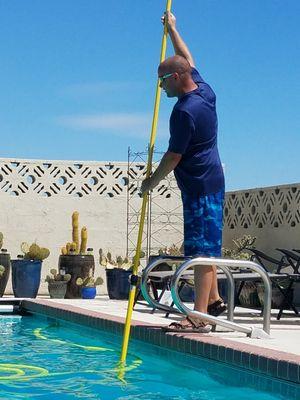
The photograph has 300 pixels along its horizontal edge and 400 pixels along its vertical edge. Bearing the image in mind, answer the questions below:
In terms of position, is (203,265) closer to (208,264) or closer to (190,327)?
(208,264)

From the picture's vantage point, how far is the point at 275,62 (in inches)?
475

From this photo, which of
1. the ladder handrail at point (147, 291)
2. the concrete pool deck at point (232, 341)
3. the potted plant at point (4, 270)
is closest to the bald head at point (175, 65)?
the ladder handrail at point (147, 291)

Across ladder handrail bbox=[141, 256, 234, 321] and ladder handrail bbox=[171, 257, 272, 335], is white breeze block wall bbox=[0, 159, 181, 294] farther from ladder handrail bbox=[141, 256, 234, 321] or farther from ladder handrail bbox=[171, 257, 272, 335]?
ladder handrail bbox=[171, 257, 272, 335]

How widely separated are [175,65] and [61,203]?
814 cm

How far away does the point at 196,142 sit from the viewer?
5469 mm

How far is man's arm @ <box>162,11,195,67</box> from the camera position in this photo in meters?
5.50

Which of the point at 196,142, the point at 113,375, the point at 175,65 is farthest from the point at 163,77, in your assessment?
the point at 113,375

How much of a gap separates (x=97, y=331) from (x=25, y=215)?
633cm

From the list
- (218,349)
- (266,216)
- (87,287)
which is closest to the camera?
(218,349)

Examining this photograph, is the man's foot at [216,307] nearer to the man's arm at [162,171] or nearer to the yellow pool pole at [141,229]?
the yellow pool pole at [141,229]

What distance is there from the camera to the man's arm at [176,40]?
5496 mm

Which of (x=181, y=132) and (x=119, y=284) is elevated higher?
(x=181, y=132)

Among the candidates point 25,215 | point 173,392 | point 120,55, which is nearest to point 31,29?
point 120,55

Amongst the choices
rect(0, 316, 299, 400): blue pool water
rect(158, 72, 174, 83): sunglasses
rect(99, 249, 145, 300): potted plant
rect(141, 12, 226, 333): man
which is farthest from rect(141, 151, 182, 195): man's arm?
rect(99, 249, 145, 300): potted plant
